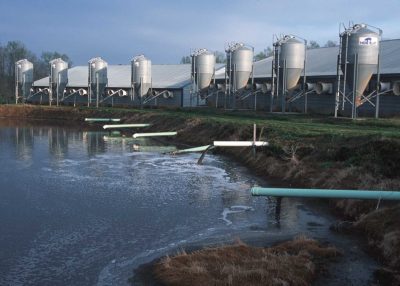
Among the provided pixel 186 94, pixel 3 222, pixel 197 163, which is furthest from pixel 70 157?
pixel 186 94

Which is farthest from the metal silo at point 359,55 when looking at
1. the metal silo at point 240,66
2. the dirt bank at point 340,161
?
the metal silo at point 240,66

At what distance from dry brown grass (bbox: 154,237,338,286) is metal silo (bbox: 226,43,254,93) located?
3952 cm

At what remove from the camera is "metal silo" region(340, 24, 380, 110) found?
3381 cm

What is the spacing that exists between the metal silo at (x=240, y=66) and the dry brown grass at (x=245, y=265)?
39523 millimetres

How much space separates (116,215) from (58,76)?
61.5 meters

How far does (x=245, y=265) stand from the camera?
10320 mm

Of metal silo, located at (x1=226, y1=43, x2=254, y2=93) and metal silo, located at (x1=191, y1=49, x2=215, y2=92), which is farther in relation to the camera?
metal silo, located at (x1=191, y1=49, x2=215, y2=92)

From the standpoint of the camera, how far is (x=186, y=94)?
63.1 m

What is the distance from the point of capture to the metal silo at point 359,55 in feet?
111

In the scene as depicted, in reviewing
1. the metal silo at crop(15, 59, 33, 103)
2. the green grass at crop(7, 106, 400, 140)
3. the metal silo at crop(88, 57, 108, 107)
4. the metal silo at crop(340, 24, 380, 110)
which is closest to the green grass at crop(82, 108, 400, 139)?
the green grass at crop(7, 106, 400, 140)

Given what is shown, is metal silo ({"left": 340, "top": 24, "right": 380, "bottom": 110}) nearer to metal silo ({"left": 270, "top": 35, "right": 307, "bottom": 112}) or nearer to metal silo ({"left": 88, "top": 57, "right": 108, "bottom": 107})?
metal silo ({"left": 270, "top": 35, "right": 307, "bottom": 112})

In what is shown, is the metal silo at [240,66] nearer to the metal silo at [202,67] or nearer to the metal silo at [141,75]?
the metal silo at [202,67]

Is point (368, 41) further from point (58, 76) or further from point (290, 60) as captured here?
point (58, 76)

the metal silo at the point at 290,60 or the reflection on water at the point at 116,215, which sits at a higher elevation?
the metal silo at the point at 290,60
